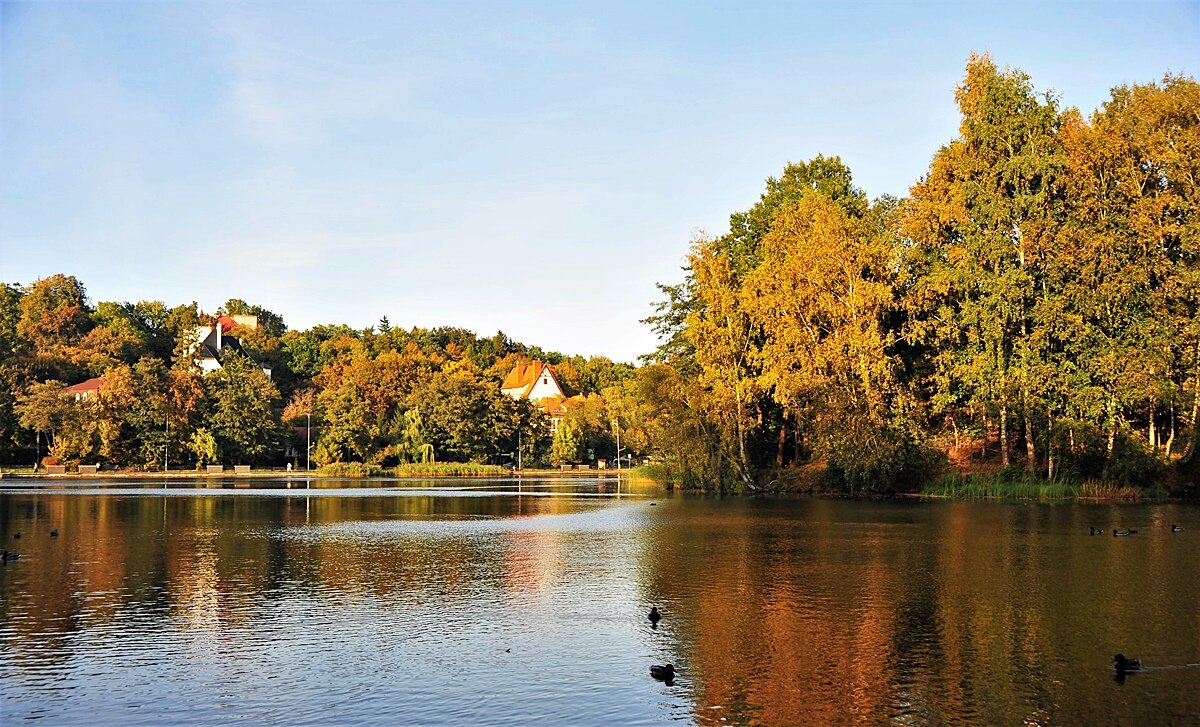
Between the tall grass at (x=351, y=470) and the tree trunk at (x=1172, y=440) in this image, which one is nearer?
the tree trunk at (x=1172, y=440)

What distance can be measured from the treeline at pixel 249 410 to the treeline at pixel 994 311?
38.8m

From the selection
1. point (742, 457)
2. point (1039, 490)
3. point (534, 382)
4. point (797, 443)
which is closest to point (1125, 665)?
point (1039, 490)

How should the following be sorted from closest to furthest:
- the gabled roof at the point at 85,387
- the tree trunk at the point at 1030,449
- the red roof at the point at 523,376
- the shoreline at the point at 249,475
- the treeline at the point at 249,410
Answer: the tree trunk at the point at 1030,449, the shoreline at the point at 249,475, the treeline at the point at 249,410, the gabled roof at the point at 85,387, the red roof at the point at 523,376

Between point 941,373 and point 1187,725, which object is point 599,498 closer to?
point 941,373

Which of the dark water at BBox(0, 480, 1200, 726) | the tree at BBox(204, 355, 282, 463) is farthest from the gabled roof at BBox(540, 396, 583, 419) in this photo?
the dark water at BBox(0, 480, 1200, 726)

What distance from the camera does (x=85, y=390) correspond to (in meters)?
121

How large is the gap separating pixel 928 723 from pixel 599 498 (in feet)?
154

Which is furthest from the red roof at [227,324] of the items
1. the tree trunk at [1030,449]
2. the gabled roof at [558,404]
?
the tree trunk at [1030,449]

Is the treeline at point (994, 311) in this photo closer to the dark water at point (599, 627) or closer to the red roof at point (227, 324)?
the dark water at point (599, 627)

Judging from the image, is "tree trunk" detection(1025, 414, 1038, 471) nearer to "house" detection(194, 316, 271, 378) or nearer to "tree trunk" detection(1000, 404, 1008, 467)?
"tree trunk" detection(1000, 404, 1008, 467)

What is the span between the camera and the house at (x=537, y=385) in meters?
150

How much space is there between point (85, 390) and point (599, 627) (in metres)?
121

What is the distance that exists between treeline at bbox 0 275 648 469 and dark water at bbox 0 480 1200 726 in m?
67.0

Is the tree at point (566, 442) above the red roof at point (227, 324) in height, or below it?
below
